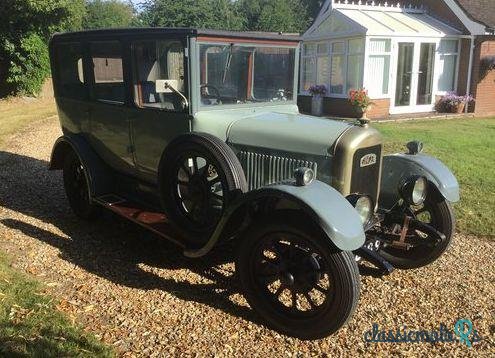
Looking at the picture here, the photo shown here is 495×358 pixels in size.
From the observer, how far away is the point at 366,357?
10.6ft

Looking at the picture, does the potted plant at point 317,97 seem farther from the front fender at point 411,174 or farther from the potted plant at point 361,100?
the front fender at point 411,174

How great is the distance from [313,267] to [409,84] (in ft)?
46.4

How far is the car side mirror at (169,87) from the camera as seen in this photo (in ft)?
13.8

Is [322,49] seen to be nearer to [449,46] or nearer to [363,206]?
[449,46]

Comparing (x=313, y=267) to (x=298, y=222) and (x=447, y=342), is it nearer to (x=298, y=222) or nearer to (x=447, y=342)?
(x=298, y=222)

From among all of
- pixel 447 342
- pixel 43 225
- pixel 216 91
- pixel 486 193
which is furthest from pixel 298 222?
pixel 486 193

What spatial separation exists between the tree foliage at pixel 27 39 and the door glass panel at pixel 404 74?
1288 centimetres

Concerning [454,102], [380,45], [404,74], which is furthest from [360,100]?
[454,102]

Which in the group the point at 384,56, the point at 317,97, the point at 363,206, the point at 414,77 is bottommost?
the point at 317,97

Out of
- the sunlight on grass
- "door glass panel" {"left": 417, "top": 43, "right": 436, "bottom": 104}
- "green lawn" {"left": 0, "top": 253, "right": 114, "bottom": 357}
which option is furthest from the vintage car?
"door glass panel" {"left": 417, "top": 43, "right": 436, "bottom": 104}

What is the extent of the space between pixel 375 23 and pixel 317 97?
9.90 feet

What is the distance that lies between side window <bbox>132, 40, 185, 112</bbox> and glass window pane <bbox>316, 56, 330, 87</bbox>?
42.8ft

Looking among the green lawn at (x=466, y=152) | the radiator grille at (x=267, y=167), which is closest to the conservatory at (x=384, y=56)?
the green lawn at (x=466, y=152)
